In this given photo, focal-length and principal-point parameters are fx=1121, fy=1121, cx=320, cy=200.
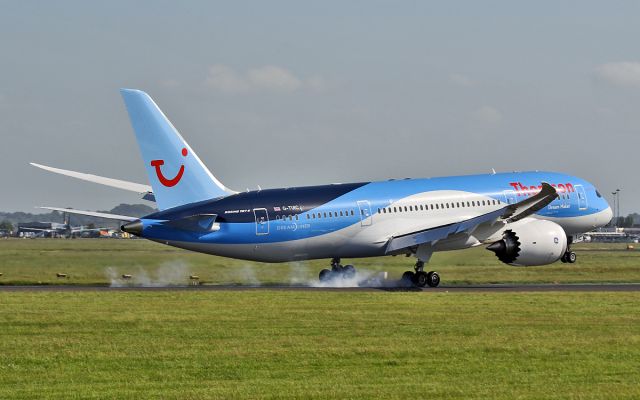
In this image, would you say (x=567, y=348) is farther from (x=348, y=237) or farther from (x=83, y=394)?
(x=348, y=237)

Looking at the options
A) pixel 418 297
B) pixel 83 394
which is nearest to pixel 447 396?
pixel 83 394

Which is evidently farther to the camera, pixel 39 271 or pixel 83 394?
pixel 39 271

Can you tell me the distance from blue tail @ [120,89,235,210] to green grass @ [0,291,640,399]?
6.02m

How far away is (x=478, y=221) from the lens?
50.9m

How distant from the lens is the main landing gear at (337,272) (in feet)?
178

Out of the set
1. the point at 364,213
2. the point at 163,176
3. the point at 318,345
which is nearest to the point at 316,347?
the point at 318,345

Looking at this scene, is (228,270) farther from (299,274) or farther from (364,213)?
(364,213)

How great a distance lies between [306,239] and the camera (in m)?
51.0

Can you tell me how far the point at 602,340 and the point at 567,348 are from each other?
2187 millimetres

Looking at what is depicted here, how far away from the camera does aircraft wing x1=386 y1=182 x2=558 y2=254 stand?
5066 centimetres

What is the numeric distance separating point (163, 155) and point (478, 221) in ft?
47.5

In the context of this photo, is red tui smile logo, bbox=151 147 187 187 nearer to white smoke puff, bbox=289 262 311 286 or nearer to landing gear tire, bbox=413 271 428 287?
white smoke puff, bbox=289 262 311 286

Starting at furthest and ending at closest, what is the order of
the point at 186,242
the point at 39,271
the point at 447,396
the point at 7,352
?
the point at 39,271, the point at 186,242, the point at 7,352, the point at 447,396

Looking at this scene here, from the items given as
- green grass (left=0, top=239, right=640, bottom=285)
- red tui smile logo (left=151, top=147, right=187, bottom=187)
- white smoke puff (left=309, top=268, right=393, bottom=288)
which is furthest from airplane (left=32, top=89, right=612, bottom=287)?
green grass (left=0, top=239, right=640, bottom=285)
